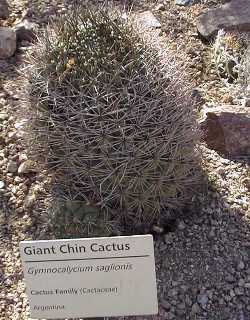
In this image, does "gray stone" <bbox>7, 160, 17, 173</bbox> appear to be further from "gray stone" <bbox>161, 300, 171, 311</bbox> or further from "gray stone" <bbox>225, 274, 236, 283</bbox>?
"gray stone" <bbox>225, 274, 236, 283</bbox>

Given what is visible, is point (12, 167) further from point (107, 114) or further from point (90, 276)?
point (90, 276)

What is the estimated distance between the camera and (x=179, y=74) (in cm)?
240

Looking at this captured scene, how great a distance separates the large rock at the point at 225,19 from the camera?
12.2 feet

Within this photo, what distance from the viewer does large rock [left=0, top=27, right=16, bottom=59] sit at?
3.51 m

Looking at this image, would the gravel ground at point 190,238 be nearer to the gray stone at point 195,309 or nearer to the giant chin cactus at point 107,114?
the gray stone at point 195,309

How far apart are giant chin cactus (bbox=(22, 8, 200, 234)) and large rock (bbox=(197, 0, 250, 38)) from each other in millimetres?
1438

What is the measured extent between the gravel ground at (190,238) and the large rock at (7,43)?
345mm

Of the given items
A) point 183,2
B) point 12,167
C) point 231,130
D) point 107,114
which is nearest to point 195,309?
point 107,114

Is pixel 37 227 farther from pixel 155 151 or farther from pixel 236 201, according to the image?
pixel 236 201

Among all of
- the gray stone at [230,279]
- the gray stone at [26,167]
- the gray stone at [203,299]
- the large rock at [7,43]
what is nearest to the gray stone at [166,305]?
the gray stone at [203,299]

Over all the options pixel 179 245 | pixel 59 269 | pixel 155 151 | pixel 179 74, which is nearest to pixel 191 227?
pixel 179 245

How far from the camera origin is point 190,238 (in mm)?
2553

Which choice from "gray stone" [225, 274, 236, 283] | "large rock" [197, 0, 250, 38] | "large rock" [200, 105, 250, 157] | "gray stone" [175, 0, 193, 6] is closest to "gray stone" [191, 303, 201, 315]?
"gray stone" [225, 274, 236, 283]

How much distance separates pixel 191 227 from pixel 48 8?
197 centimetres
